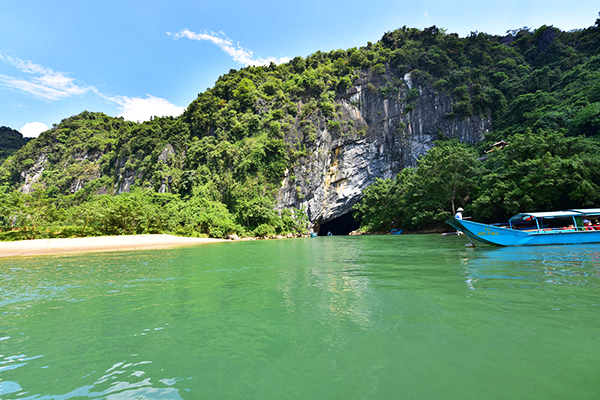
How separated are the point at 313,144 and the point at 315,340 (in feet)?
120

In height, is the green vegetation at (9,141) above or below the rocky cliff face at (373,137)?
above

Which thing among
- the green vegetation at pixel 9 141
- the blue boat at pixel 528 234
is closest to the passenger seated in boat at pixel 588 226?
the blue boat at pixel 528 234

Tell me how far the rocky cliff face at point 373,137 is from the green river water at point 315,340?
33.2 m

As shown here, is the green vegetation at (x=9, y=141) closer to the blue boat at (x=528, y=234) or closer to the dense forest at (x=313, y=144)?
the dense forest at (x=313, y=144)

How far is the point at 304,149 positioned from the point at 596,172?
27.9 m

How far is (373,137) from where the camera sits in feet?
129

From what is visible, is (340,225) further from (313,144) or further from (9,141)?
(9,141)

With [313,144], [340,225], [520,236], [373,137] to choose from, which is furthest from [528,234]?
[340,225]

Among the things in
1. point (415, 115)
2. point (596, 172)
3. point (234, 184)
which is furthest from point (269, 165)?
point (596, 172)

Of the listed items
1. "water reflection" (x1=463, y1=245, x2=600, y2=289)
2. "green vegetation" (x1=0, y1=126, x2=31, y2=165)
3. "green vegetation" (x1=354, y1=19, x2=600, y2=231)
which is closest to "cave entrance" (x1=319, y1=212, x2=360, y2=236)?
"green vegetation" (x1=354, y1=19, x2=600, y2=231)

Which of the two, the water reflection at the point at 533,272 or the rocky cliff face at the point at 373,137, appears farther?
the rocky cliff face at the point at 373,137

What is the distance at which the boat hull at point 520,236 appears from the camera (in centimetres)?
1048

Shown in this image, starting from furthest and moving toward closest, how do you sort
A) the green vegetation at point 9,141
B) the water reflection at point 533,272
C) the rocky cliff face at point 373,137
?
the green vegetation at point 9,141
the rocky cliff face at point 373,137
the water reflection at point 533,272

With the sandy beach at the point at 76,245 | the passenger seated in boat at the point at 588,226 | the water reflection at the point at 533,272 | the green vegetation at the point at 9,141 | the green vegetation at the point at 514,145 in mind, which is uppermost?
the green vegetation at the point at 9,141
